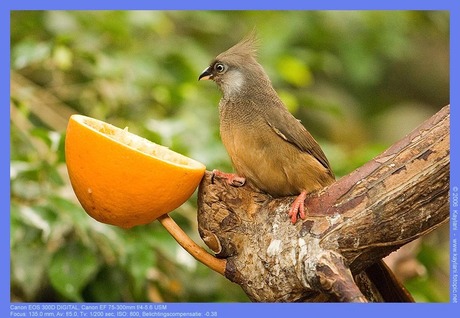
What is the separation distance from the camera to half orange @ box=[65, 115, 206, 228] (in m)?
2.79

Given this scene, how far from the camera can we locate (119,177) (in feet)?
9.19

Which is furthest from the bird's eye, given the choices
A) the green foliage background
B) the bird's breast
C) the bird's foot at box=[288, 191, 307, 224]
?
the bird's foot at box=[288, 191, 307, 224]

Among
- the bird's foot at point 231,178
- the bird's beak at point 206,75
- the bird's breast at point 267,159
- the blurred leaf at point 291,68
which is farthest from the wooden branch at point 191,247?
the blurred leaf at point 291,68

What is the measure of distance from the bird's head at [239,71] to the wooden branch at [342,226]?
74 centimetres

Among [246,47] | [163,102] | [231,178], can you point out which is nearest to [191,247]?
[231,178]

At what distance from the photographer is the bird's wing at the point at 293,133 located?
134 inches

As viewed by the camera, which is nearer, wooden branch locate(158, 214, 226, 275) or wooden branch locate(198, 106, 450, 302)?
wooden branch locate(198, 106, 450, 302)

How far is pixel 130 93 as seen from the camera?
5.39 meters

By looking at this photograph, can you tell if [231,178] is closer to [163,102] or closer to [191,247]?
[191,247]

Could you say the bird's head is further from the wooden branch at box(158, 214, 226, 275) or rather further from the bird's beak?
the wooden branch at box(158, 214, 226, 275)

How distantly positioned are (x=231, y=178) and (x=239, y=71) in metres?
0.70

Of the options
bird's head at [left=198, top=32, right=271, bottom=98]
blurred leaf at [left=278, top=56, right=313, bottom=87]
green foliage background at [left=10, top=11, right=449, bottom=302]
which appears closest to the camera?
bird's head at [left=198, top=32, right=271, bottom=98]

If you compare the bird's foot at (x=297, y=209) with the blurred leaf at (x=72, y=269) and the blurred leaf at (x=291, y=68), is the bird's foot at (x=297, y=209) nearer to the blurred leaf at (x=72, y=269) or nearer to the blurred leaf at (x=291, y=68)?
the blurred leaf at (x=72, y=269)

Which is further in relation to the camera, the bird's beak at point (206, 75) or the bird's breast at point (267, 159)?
the bird's beak at point (206, 75)
